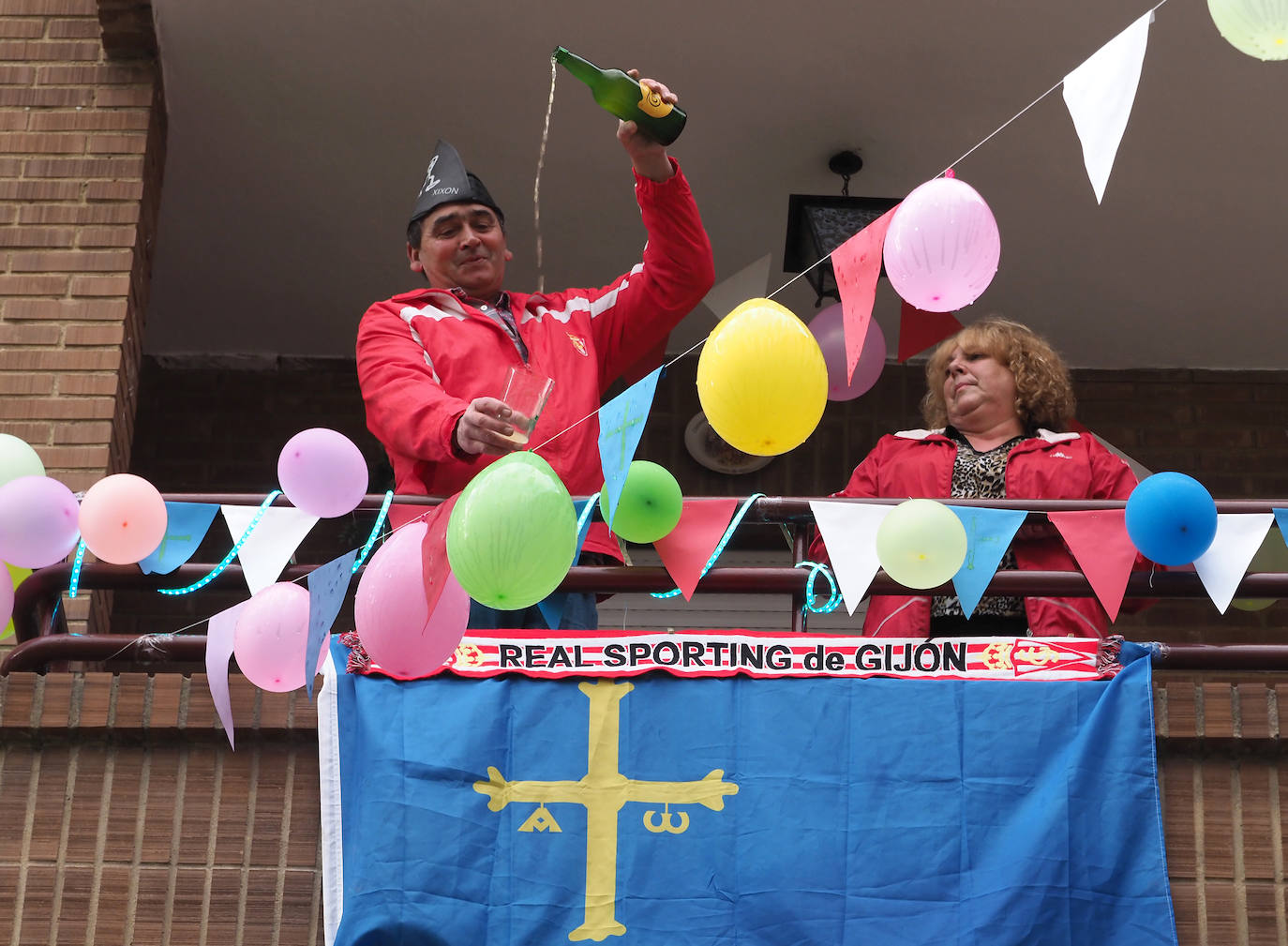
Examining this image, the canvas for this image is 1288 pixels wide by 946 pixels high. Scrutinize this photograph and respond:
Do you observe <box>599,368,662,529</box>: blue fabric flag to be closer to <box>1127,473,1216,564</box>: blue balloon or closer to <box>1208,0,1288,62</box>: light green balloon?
<box>1127,473,1216,564</box>: blue balloon

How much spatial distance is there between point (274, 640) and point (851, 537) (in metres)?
1.47

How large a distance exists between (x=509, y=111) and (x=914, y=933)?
3799mm

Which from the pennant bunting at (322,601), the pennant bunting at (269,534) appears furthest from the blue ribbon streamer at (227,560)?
the pennant bunting at (322,601)

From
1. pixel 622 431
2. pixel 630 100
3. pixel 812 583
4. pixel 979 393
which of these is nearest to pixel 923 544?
pixel 812 583

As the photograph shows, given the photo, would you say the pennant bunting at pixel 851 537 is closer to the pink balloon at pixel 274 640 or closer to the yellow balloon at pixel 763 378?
the yellow balloon at pixel 763 378

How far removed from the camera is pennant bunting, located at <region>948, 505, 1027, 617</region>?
164 inches

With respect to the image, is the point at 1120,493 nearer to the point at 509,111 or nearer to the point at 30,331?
the point at 509,111

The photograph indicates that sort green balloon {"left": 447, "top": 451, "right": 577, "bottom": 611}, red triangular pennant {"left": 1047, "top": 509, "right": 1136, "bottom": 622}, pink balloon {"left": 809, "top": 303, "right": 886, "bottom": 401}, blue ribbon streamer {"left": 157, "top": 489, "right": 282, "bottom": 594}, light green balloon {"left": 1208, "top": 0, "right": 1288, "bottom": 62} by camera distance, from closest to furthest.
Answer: green balloon {"left": 447, "top": 451, "right": 577, "bottom": 611} → light green balloon {"left": 1208, "top": 0, "right": 1288, "bottom": 62} → red triangular pennant {"left": 1047, "top": 509, "right": 1136, "bottom": 622} → blue ribbon streamer {"left": 157, "top": 489, "right": 282, "bottom": 594} → pink balloon {"left": 809, "top": 303, "right": 886, "bottom": 401}

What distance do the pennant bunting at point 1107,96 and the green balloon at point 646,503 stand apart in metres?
1.27

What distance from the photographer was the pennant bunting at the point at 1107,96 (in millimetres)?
3752

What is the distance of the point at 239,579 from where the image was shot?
467 cm

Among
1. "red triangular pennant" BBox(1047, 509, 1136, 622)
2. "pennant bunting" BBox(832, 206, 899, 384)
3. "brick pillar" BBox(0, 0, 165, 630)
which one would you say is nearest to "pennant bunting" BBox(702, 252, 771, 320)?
"pennant bunting" BBox(832, 206, 899, 384)

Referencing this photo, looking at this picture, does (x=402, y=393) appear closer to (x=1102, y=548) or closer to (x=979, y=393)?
(x=979, y=393)

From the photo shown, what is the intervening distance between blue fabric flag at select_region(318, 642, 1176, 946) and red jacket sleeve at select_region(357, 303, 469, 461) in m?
0.63
